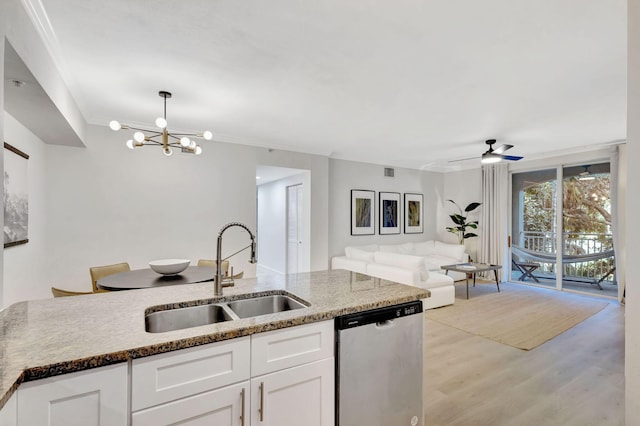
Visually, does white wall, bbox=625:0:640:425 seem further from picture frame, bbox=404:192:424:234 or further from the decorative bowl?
picture frame, bbox=404:192:424:234

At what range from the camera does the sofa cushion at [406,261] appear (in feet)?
14.3

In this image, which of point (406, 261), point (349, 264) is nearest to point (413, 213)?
point (349, 264)

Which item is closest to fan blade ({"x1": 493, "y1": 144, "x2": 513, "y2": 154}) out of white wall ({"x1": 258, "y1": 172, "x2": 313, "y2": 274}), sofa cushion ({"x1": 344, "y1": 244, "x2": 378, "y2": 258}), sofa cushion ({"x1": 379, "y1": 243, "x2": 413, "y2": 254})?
sofa cushion ({"x1": 379, "y1": 243, "x2": 413, "y2": 254})

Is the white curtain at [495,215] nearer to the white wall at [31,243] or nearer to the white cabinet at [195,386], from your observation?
the white cabinet at [195,386]

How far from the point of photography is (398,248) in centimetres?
650

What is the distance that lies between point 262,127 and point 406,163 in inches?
153

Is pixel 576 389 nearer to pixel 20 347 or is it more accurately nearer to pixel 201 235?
pixel 20 347

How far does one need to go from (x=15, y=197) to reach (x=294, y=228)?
435 centimetres

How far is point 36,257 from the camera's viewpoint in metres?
3.27

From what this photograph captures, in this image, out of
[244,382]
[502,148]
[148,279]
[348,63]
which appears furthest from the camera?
[502,148]

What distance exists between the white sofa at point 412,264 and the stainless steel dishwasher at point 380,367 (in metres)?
2.68

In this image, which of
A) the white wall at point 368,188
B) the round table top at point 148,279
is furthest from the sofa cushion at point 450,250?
the round table top at point 148,279

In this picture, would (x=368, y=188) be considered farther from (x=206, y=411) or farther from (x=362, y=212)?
(x=206, y=411)

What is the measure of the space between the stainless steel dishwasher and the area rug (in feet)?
7.07
